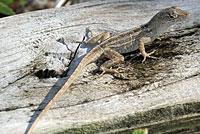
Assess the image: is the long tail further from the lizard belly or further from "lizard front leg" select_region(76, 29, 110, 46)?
the lizard belly

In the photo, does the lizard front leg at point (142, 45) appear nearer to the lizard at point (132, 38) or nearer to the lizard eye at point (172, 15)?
the lizard at point (132, 38)

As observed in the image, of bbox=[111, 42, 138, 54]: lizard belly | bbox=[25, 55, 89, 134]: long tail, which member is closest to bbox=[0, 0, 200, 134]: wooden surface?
bbox=[25, 55, 89, 134]: long tail

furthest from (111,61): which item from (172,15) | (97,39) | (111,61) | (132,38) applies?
(172,15)

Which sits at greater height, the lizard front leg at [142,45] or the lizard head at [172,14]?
the lizard head at [172,14]

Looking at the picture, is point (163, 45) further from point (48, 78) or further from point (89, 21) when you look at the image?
point (48, 78)

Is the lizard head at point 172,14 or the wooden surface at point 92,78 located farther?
the lizard head at point 172,14

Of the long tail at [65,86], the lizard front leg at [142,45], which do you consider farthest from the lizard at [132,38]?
the long tail at [65,86]
